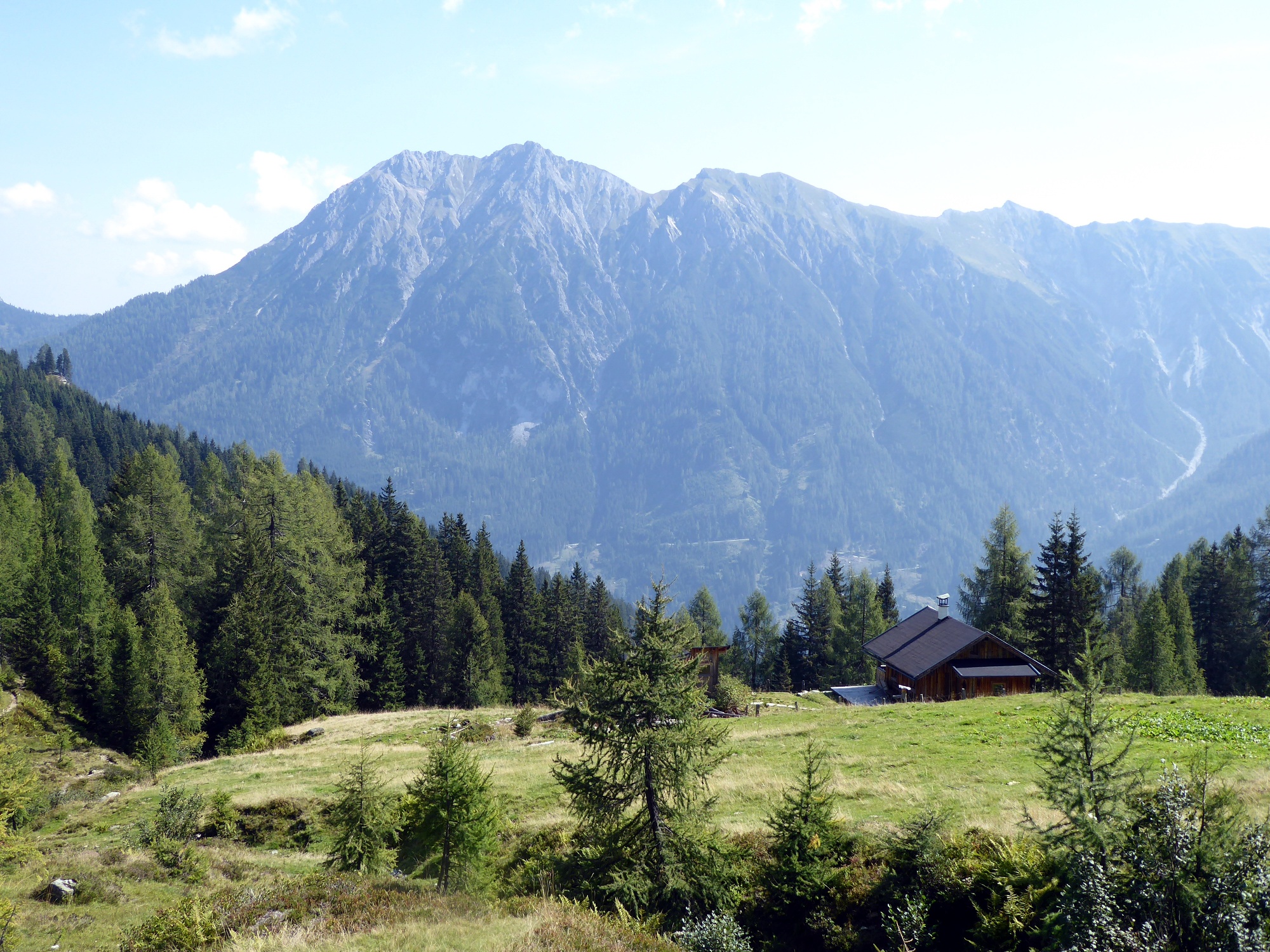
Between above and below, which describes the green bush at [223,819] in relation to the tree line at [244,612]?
below

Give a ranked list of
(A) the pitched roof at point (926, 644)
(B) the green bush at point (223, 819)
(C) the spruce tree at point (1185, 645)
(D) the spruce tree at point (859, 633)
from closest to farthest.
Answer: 1. (B) the green bush at point (223, 819)
2. (A) the pitched roof at point (926, 644)
3. (C) the spruce tree at point (1185, 645)
4. (D) the spruce tree at point (859, 633)

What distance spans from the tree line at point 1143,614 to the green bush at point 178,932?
48072 millimetres

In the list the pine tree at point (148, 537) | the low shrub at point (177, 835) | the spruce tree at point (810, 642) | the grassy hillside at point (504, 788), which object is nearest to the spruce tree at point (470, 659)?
the grassy hillside at point (504, 788)

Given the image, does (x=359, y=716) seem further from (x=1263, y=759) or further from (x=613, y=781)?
(x=1263, y=759)

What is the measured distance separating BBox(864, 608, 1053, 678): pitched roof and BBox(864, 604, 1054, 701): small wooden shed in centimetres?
7

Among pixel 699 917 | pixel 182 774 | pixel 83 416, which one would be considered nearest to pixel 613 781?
pixel 699 917

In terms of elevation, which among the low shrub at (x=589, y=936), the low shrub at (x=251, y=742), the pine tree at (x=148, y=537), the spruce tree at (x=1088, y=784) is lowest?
the low shrub at (x=251, y=742)

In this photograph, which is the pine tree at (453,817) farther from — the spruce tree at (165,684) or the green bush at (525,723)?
the spruce tree at (165,684)

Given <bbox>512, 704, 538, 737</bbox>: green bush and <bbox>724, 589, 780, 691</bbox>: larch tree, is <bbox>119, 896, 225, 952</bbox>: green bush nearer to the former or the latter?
<bbox>512, 704, 538, 737</bbox>: green bush

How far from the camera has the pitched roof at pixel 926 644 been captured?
173 ft

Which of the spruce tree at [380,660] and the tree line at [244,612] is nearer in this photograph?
the tree line at [244,612]

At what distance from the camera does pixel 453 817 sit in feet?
62.7

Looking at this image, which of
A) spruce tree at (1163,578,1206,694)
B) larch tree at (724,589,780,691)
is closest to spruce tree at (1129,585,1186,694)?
spruce tree at (1163,578,1206,694)

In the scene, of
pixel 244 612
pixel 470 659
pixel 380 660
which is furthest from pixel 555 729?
pixel 380 660
